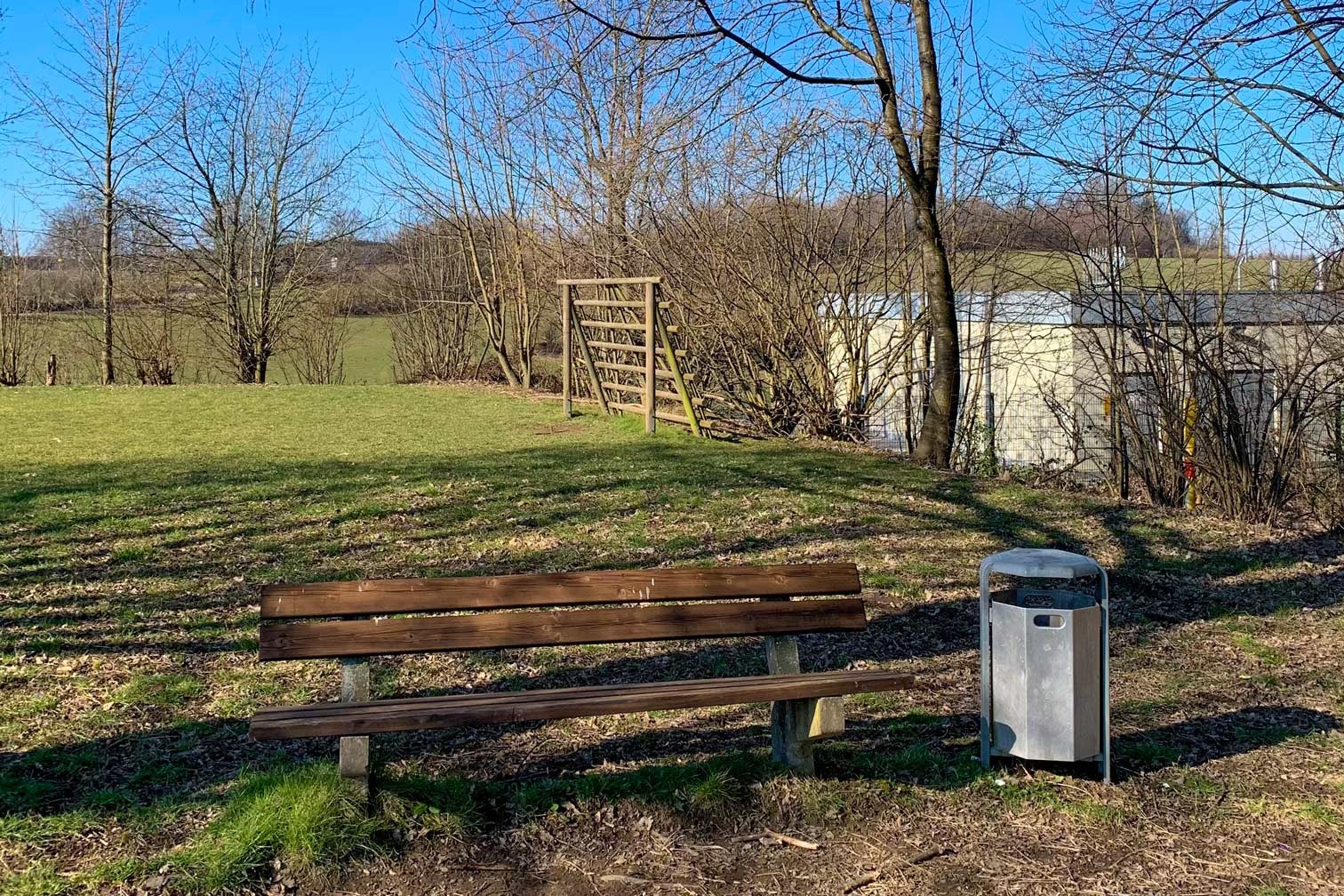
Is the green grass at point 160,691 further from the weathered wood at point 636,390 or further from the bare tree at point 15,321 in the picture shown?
the bare tree at point 15,321

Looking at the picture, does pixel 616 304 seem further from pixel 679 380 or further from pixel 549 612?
pixel 549 612

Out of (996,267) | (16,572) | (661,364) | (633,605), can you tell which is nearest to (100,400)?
(661,364)

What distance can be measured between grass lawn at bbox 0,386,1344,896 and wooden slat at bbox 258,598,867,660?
424mm

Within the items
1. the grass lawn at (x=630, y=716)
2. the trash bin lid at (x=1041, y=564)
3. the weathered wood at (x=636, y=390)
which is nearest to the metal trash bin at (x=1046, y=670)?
the trash bin lid at (x=1041, y=564)

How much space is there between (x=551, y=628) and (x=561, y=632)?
39mm

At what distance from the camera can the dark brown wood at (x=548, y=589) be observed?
370 cm

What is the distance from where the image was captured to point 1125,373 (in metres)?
9.89

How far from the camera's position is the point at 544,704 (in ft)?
11.2

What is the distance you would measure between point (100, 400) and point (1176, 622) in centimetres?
1562

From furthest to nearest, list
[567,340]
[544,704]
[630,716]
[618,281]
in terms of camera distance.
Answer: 1. [567,340]
2. [618,281]
3. [630,716]
4. [544,704]

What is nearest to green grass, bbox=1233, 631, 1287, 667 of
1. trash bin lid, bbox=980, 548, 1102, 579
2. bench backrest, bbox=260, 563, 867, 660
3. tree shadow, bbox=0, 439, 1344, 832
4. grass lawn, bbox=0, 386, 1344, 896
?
grass lawn, bbox=0, 386, 1344, 896

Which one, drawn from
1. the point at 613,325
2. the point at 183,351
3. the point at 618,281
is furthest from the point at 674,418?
the point at 183,351

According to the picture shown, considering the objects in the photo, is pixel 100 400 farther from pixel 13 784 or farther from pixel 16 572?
pixel 13 784

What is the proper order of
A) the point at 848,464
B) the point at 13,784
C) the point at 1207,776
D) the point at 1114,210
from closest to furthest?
1. the point at 13,784
2. the point at 1207,776
3. the point at 1114,210
4. the point at 848,464
